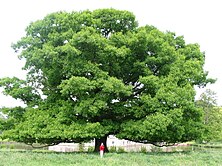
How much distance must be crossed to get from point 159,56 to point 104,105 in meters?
5.03

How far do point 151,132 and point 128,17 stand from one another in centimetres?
780

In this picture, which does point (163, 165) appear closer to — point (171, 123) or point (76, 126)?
point (171, 123)

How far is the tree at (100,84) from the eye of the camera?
19750 millimetres

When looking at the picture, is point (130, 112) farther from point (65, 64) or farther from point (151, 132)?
point (65, 64)

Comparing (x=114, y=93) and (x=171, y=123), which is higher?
(x=114, y=93)

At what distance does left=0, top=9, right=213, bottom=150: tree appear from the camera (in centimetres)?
1975

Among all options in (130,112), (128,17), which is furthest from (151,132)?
(128,17)

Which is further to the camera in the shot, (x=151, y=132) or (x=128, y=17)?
(x=128, y=17)

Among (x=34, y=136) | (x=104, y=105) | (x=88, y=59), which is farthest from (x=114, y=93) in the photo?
(x=34, y=136)

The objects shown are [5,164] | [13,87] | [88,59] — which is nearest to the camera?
[5,164]

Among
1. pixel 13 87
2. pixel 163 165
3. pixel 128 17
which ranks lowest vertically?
pixel 163 165

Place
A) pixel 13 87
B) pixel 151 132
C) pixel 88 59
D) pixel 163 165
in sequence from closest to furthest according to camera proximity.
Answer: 1. pixel 163 165
2. pixel 151 132
3. pixel 88 59
4. pixel 13 87

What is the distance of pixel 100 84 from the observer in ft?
65.6

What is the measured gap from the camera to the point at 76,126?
20.1m
